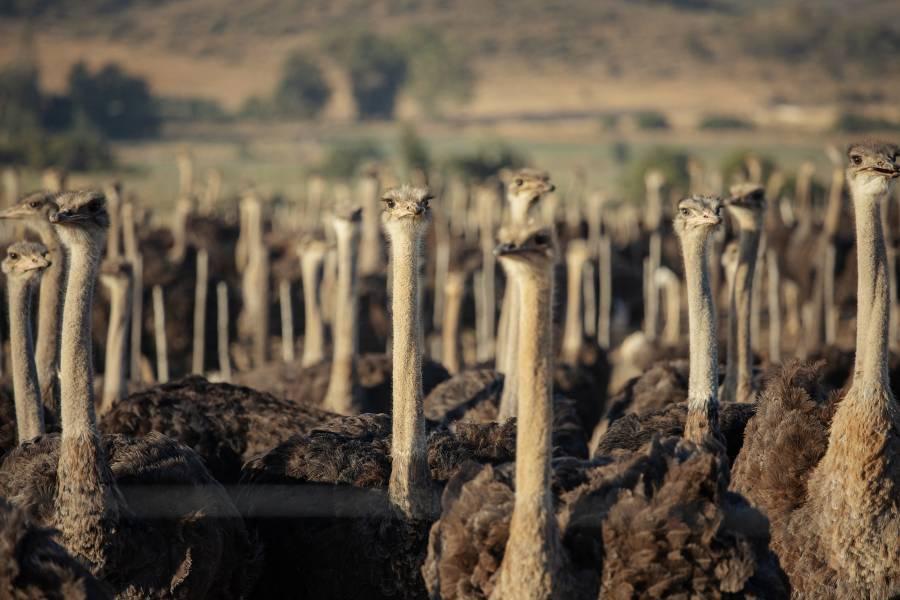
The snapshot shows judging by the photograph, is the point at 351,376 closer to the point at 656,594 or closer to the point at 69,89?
the point at 656,594

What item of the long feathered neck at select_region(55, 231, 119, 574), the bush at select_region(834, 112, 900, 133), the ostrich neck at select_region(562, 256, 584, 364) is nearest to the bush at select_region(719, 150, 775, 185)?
the ostrich neck at select_region(562, 256, 584, 364)

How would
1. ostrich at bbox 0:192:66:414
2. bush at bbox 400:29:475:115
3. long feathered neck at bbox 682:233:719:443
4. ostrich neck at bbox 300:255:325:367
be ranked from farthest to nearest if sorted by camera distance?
bush at bbox 400:29:475:115
ostrich neck at bbox 300:255:325:367
ostrich at bbox 0:192:66:414
long feathered neck at bbox 682:233:719:443

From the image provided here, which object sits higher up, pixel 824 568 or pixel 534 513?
pixel 534 513

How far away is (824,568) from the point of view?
5297 mm

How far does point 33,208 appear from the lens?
772cm

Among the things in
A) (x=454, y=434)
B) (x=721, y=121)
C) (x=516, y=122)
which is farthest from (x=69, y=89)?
(x=454, y=434)

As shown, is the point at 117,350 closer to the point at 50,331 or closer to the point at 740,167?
the point at 50,331

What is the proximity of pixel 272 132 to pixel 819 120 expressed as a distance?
24.2 meters

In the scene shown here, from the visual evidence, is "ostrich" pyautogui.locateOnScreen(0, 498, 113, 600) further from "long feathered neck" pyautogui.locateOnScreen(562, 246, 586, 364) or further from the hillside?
the hillside

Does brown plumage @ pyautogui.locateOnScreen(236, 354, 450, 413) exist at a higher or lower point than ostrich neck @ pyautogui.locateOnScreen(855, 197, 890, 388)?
lower

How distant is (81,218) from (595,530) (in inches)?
91.6

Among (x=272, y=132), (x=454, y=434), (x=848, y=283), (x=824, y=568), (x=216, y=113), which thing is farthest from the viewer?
(x=216, y=113)

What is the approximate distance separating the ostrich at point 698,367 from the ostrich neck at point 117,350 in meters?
3.73

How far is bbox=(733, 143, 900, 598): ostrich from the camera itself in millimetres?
5273
